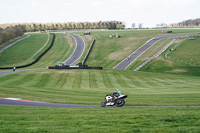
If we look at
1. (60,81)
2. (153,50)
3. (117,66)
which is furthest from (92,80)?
(153,50)

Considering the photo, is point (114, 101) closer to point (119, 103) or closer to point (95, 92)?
point (119, 103)

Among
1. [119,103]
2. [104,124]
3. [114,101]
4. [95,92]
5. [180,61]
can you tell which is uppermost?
[104,124]

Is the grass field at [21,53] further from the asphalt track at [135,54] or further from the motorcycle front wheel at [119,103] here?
the motorcycle front wheel at [119,103]

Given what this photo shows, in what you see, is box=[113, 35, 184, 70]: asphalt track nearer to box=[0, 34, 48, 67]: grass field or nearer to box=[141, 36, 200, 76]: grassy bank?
box=[141, 36, 200, 76]: grassy bank

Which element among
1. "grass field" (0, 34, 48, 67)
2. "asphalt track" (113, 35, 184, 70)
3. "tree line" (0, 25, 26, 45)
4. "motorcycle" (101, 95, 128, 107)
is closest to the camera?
"motorcycle" (101, 95, 128, 107)

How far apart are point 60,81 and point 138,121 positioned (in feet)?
121

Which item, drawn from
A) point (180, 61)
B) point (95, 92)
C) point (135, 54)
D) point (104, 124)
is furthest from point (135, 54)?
point (104, 124)

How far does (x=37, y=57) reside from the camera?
104m

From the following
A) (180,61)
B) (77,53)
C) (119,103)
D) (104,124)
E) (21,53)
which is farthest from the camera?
(21,53)

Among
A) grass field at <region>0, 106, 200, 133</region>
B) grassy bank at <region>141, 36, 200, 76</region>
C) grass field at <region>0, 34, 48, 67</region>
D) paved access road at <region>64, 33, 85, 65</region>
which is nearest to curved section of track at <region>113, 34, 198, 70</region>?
grassy bank at <region>141, 36, 200, 76</region>

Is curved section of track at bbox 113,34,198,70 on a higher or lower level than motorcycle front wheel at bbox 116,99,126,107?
lower

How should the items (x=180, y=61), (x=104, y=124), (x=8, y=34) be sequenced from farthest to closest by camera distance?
1. (x=8, y=34)
2. (x=180, y=61)
3. (x=104, y=124)

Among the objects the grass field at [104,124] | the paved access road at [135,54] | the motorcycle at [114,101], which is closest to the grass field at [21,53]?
the paved access road at [135,54]

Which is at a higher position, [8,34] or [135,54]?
[8,34]
